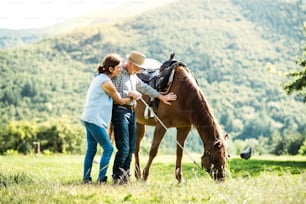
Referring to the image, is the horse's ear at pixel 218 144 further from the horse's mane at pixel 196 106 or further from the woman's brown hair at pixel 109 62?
the woman's brown hair at pixel 109 62

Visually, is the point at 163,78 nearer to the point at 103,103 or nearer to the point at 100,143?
the point at 103,103

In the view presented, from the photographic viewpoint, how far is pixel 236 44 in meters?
191

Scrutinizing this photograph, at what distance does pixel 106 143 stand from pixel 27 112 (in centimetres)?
11721

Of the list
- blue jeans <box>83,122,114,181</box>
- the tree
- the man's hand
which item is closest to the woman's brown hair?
blue jeans <box>83,122,114,181</box>

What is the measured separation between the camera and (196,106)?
938 centimetres

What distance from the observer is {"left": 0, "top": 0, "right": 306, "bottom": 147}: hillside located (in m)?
133

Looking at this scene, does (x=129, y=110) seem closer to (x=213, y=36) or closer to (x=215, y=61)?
(x=215, y=61)

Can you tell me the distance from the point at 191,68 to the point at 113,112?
15744cm

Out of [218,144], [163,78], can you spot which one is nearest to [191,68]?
[163,78]

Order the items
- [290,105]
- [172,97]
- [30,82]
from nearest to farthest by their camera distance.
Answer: [172,97]
[30,82]
[290,105]

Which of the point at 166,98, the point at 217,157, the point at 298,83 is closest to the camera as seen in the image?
the point at 217,157

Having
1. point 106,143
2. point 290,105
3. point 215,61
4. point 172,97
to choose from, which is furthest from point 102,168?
point 215,61

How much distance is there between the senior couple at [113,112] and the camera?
8.14 meters

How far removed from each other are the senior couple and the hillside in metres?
87.7
